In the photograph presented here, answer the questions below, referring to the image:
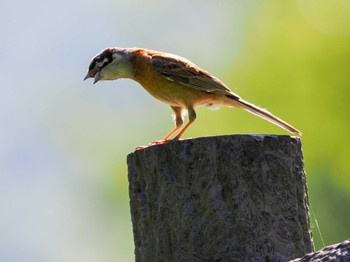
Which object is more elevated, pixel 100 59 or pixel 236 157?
pixel 100 59

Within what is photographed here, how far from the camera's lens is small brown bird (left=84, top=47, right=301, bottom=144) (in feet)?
23.9

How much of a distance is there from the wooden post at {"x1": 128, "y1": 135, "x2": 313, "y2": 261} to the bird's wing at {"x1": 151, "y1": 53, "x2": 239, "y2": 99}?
272cm

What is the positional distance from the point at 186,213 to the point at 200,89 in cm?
304

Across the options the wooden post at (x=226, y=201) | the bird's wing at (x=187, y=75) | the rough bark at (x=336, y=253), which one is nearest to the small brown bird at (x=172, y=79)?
the bird's wing at (x=187, y=75)

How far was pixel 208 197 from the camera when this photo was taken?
14.2ft

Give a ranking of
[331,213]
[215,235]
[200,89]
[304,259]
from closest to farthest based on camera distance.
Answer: [304,259] < [215,235] < [200,89] < [331,213]

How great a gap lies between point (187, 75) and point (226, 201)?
10.3 ft

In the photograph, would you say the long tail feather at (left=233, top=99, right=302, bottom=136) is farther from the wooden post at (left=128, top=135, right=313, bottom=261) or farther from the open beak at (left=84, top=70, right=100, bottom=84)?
the wooden post at (left=128, top=135, right=313, bottom=261)

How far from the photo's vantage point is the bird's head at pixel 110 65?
25.2 feet

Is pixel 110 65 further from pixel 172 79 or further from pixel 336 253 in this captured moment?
pixel 336 253

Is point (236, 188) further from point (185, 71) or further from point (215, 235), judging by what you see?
point (185, 71)

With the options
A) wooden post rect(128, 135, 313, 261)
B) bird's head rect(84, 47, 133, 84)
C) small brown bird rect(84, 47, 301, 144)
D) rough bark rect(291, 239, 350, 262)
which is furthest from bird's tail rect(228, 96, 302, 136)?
rough bark rect(291, 239, 350, 262)

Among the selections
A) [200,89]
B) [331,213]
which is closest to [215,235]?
[200,89]

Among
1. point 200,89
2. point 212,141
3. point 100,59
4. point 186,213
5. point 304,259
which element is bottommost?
point 304,259
